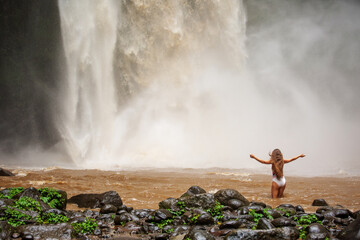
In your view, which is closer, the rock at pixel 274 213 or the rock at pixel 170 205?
the rock at pixel 274 213

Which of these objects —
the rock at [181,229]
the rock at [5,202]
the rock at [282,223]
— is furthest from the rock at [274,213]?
the rock at [5,202]

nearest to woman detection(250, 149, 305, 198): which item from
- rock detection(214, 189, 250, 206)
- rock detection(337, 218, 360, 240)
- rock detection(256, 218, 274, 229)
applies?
rock detection(214, 189, 250, 206)

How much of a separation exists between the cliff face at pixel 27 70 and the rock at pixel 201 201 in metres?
19.6

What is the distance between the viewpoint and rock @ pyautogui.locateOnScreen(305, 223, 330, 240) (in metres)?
3.41

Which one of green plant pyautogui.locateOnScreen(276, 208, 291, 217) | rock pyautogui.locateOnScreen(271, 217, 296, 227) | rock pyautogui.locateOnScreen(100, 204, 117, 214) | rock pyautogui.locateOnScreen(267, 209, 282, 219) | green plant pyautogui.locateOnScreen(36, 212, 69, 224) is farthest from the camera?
rock pyautogui.locateOnScreen(100, 204, 117, 214)

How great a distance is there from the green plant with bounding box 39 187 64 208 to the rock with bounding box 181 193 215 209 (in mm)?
2041

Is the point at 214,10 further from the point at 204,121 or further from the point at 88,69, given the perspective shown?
the point at 88,69

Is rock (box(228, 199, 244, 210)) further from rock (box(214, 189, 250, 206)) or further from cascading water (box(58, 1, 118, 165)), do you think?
cascading water (box(58, 1, 118, 165))

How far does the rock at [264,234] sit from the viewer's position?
3311 mm

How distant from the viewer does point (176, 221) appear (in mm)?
4258

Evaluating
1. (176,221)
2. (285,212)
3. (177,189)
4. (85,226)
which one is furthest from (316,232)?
(177,189)

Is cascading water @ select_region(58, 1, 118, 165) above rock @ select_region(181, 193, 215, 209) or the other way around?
above

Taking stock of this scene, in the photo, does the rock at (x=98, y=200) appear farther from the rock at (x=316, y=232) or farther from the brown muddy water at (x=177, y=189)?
the rock at (x=316, y=232)

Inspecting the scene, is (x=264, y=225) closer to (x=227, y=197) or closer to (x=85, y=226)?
(x=227, y=197)
